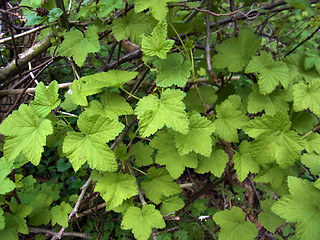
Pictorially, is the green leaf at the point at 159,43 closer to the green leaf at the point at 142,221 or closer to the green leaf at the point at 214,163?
the green leaf at the point at 214,163

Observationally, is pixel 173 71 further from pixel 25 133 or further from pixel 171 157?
pixel 25 133

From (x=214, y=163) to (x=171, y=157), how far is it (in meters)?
0.27

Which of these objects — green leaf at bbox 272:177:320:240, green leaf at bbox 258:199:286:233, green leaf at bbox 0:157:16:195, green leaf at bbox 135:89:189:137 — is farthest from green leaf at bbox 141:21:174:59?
green leaf at bbox 258:199:286:233

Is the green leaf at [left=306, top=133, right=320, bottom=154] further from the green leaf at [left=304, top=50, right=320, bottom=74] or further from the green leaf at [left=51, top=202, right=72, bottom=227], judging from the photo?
the green leaf at [left=51, top=202, right=72, bottom=227]

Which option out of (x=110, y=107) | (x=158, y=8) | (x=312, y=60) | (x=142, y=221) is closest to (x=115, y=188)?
(x=142, y=221)

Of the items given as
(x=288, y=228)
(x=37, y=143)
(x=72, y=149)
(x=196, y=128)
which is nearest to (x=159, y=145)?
(x=196, y=128)

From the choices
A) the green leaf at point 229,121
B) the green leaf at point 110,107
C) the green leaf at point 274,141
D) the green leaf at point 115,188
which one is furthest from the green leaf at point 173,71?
the green leaf at point 115,188

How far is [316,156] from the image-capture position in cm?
144

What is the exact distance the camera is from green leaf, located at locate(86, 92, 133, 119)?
1.35 meters

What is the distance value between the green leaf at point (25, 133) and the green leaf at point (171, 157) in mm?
633

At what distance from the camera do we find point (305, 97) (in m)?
1.50

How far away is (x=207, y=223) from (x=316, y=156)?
1.27m

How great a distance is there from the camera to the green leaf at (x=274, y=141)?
1325mm

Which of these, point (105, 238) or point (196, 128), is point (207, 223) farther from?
point (196, 128)
